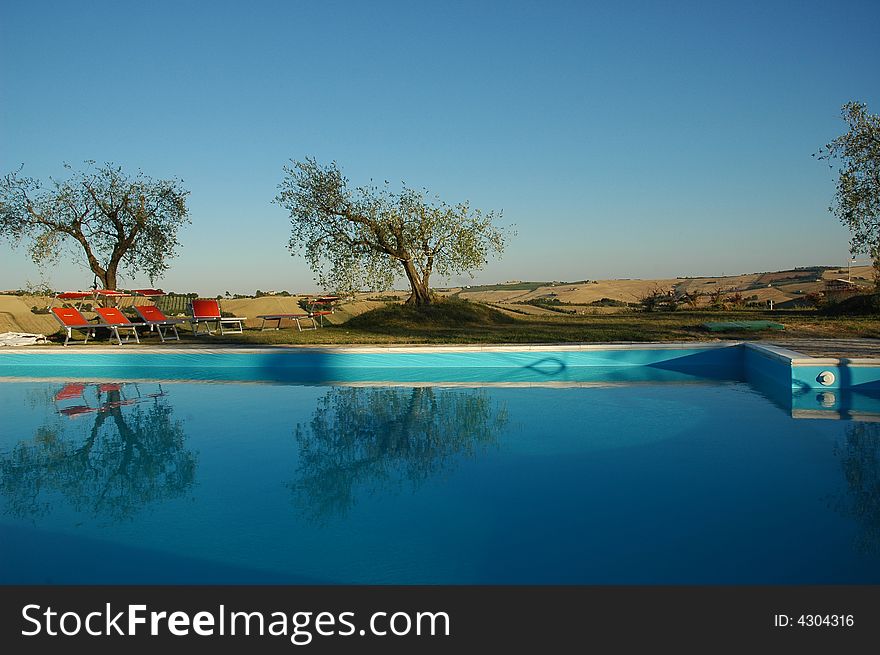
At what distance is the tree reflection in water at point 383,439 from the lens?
3910 millimetres

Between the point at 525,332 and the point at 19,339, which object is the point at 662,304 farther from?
the point at 19,339

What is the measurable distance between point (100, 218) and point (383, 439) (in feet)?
46.4

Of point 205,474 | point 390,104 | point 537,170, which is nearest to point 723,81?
point 537,170

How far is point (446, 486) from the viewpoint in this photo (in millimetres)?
3883

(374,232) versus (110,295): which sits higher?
(374,232)

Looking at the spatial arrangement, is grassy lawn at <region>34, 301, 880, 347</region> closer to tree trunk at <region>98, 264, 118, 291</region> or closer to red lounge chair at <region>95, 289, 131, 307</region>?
red lounge chair at <region>95, 289, 131, 307</region>

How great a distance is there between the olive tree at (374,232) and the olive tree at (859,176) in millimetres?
7657

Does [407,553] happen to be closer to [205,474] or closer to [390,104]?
[205,474]

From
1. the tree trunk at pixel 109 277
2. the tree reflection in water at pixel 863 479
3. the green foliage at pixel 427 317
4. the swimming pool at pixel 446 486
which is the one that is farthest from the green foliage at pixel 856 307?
the tree trunk at pixel 109 277

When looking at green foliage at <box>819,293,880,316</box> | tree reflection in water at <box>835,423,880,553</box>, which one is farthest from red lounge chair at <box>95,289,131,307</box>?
green foliage at <box>819,293,880,316</box>

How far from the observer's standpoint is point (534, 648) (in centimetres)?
210

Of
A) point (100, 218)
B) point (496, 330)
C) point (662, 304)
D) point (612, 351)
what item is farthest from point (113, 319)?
point (662, 304)

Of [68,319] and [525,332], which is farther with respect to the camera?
[525,332]

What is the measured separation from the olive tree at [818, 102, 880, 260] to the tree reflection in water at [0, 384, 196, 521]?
1335 centimetres
